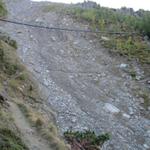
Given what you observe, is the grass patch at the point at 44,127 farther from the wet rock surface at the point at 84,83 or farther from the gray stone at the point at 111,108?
the gray stone at the point at 111,108

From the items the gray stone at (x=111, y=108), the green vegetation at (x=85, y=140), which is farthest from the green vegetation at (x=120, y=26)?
the green vegetation at (x=85, y=140)

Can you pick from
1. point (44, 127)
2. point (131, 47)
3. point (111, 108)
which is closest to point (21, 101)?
point (44, 127)

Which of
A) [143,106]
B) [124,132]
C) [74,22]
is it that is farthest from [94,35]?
[124,132]

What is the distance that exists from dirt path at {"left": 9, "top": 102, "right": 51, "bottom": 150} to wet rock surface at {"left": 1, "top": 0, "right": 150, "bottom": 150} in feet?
5.16

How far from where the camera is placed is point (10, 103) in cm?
848

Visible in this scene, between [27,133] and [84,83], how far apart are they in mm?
5200

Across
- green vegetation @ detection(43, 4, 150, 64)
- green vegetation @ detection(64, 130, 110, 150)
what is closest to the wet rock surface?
green vegetation @ detection(43, 4, 150, 64)

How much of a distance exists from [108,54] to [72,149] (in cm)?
729

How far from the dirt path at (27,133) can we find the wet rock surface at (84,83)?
1.57 meters

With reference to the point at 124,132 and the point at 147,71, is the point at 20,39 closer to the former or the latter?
the point at 147,71

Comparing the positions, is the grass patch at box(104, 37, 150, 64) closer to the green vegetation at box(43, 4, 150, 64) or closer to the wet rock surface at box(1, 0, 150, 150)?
the green vegetation at box(43, 4, 150, 64)

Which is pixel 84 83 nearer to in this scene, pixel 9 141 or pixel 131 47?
pixel 131 47

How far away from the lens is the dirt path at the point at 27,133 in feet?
23.6

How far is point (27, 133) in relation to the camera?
7539 mm
